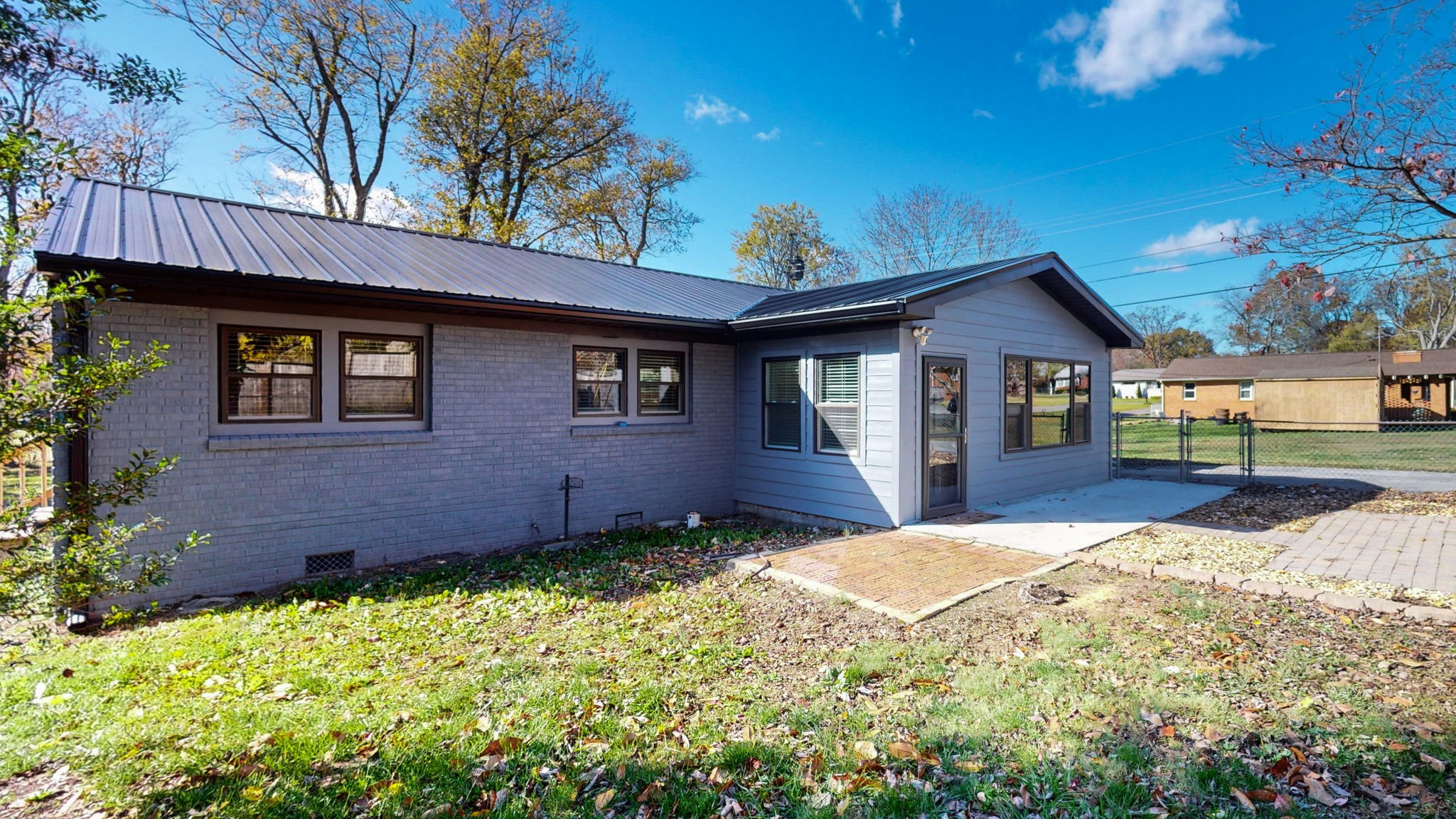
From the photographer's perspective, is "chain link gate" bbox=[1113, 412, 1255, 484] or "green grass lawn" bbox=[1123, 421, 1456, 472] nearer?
"chain link gate" bbox=[1113, 412, 1255, 484]

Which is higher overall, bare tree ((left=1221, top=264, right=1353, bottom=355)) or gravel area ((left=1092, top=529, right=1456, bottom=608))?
bare tree ((left=1221, top=264, right=1353, bottom=355))

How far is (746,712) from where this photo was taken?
352 centimetres

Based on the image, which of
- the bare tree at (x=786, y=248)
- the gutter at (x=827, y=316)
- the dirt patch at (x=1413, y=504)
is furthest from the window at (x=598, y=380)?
the bare tree at (x=786, y=248)

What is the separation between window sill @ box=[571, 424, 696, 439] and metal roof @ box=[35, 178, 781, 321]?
5.20 feet

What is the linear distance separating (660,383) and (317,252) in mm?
4365

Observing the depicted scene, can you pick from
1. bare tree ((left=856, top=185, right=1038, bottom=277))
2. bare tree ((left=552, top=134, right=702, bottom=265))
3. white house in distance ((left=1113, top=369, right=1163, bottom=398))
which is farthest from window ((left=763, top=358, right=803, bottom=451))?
white house in distance ((left=1113, top=369, right=1163, bottom=398))

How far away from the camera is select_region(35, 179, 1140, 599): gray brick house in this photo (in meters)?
5.88

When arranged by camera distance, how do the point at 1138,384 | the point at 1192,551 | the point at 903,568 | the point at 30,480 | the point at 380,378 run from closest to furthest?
the point at 903,568 < the point at 1192,551 < the point at 380,378 < the point at 30,480 < the point at 1138,384

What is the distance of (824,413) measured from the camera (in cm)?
884

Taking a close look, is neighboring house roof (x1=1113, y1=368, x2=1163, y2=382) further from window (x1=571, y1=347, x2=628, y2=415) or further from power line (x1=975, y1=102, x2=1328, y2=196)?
window (x1=571, y1=347, x2=628, y2=415)

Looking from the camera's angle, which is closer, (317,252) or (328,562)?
(328,562)

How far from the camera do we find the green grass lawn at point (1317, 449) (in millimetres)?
15141

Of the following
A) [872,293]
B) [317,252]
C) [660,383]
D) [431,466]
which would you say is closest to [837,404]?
[872,293]

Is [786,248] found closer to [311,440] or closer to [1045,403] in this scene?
[1045,403]
